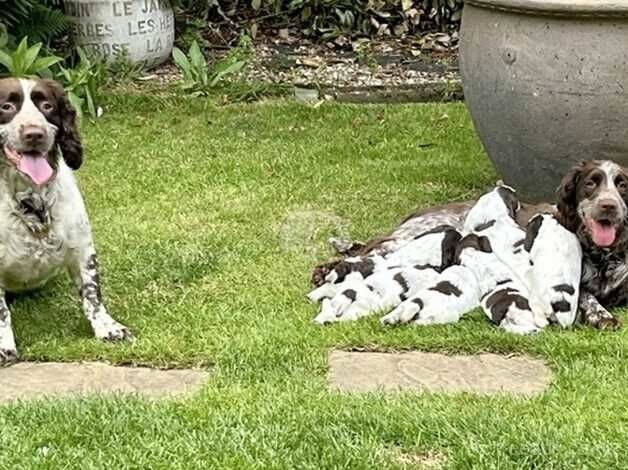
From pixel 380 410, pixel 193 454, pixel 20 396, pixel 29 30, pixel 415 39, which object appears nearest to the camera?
pixel 193 454

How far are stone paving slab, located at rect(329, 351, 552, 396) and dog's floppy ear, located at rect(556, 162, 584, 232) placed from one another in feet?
2.86

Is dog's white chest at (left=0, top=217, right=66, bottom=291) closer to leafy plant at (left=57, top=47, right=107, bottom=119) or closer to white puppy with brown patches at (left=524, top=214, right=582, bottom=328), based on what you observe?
white puppy with brown patches at (left=524, top=214, right=582, bottom=328)

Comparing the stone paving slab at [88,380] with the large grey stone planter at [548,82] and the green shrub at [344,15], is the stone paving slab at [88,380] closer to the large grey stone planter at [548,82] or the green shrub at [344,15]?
the large grey stone planter at [548,82]

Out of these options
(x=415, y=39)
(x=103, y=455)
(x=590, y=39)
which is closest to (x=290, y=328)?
(x=103, y=455)

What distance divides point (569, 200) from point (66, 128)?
6.92 feet

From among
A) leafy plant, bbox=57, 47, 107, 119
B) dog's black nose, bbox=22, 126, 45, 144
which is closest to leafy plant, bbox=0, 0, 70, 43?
leafy plant, bbox=57, 47, 107, 119

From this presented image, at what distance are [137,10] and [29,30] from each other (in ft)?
2.94

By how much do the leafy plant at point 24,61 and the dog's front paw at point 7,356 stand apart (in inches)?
151

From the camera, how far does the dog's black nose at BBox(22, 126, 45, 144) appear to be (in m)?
4.41

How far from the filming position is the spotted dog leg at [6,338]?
174 inches

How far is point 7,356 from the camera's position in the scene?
→ 443 cm

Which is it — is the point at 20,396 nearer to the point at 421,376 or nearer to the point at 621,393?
the point at 421,376

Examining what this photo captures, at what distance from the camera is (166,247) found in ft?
18.9

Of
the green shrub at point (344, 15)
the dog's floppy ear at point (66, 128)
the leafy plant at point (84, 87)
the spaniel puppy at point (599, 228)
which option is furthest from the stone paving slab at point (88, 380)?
the green shrub at point (344, 15)
